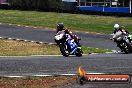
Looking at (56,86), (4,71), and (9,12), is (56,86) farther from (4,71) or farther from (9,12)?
(9,12)

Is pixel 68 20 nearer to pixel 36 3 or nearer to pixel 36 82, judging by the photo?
pixel 36 3

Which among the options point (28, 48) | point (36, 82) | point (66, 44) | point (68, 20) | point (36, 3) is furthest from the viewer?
point (36, 3)

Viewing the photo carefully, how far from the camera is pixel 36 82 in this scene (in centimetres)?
1195

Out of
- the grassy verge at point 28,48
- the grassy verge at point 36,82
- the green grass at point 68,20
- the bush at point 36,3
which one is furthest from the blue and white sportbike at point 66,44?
the bush at point 36,3

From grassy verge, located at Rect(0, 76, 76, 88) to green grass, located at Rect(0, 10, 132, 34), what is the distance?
79.9 feet

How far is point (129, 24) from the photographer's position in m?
43.2

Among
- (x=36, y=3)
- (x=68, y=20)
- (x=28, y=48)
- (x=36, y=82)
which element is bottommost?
(x=28, y=48)

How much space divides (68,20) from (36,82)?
31496 millimetres

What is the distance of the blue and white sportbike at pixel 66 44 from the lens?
65.8 feet

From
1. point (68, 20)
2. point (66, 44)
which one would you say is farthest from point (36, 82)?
point (68, 20)

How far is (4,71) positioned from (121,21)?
102 feet

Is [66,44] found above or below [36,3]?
below

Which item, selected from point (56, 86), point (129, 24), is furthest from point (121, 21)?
point (56, 86)

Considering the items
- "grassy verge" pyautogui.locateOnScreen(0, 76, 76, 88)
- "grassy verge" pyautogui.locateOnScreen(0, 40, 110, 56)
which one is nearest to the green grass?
"grassy verge" pyautogui.locateOnScreen(0, 40, 110, 56)
